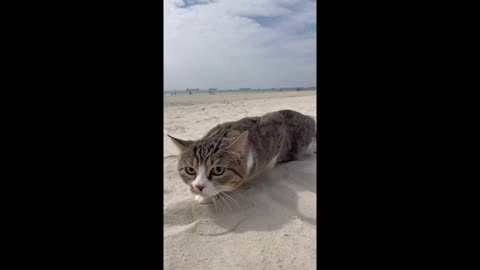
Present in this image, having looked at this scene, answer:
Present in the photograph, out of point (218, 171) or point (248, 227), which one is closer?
point (248, 227)

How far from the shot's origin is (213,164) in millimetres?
1825

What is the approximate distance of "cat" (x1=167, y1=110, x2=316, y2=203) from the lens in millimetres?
1820

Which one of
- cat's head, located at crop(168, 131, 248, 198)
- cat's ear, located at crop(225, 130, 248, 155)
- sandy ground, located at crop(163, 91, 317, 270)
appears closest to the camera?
sandy ground, located at crop(163, 91, 317, 270)

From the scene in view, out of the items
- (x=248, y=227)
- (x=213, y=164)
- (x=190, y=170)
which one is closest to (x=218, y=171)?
(x=213, y=164)

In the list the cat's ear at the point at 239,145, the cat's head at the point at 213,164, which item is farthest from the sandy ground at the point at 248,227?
the cat's ear at the point at 239,145

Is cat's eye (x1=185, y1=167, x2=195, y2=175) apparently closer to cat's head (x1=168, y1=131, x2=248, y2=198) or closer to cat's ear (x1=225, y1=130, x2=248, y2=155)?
cat's head (x1=168, y1=131, x2=248, y2=198)

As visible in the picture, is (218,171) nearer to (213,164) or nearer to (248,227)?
(213,164)

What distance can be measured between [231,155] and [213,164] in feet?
0.52

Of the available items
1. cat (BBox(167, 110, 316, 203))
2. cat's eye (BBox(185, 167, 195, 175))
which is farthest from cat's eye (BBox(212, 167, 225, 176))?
cat's eye (BBox(185, 167, 195, 175))
